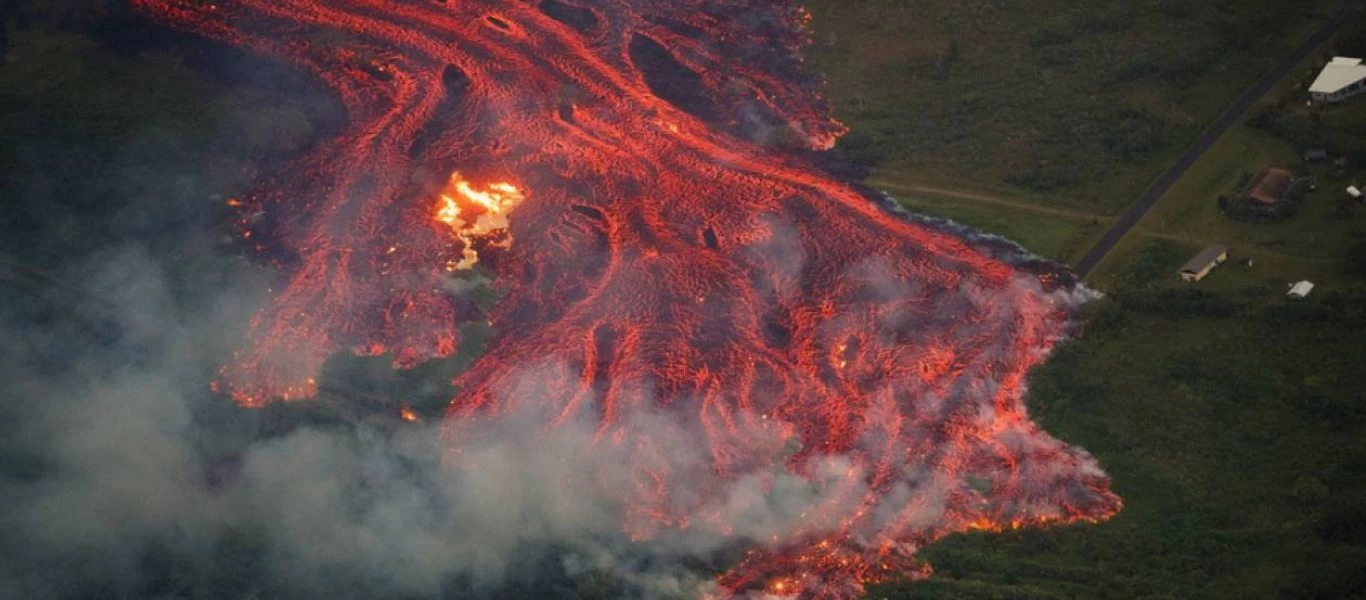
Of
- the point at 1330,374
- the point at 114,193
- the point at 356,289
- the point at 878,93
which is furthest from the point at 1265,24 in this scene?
the point at 114,193

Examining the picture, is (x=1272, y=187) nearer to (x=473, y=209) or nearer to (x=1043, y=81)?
(x=1043, y=81)

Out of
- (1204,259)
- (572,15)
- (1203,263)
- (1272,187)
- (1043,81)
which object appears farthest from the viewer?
(572,15)

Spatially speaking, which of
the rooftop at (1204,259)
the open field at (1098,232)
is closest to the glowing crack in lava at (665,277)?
the open field at (1098,232)

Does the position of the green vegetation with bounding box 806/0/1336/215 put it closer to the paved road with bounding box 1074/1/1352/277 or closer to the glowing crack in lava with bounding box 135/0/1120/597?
the paved road with bounding box 1074/1/1352/277

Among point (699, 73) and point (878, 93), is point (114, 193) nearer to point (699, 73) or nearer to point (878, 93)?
point (699, 73)

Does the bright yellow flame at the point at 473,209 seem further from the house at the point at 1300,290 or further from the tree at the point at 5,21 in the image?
the house at the point at 1300,290

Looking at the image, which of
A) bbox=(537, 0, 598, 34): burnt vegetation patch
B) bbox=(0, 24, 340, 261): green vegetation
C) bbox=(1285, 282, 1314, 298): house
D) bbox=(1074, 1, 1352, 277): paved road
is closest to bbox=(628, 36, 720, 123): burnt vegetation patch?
bbox=(537, 0, 598, 34): burnt vegetation patch

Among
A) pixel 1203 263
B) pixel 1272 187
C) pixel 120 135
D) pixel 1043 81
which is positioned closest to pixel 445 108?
pixel 120 135
